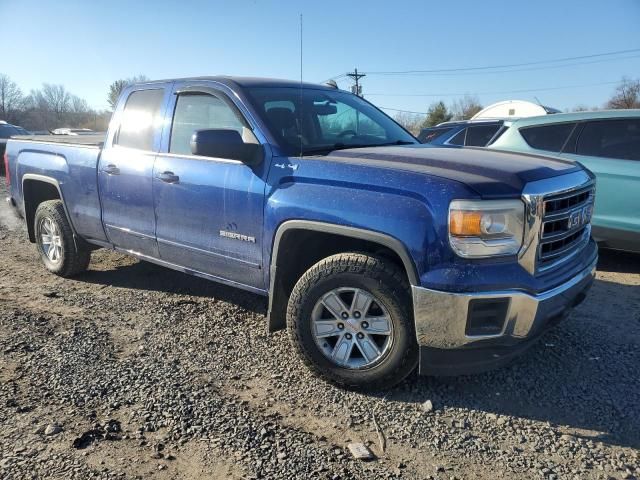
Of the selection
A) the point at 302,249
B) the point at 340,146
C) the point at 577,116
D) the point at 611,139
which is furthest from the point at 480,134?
the point at 302,249

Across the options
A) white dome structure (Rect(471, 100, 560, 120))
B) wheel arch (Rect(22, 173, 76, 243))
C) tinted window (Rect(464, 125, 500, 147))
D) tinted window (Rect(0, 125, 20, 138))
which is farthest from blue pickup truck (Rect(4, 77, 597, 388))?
white dome structure (Rect(471, 100, 560, 120))

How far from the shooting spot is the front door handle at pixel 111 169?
4496 mm

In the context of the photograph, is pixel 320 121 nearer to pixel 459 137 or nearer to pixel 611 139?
pixel 611 139

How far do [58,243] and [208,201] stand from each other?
2.61 meters

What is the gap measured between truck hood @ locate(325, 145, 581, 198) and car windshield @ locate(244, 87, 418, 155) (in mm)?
259

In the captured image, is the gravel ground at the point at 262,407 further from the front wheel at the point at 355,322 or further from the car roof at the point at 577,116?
the car roof at the point at 577,116

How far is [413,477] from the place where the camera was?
8.02ft

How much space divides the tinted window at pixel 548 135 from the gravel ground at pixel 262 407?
2322 millimetres

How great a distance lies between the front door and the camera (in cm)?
354

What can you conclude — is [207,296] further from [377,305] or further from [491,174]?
[491,174]

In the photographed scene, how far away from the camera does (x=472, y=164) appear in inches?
121

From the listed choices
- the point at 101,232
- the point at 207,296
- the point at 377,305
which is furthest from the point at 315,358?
the point at 101,232

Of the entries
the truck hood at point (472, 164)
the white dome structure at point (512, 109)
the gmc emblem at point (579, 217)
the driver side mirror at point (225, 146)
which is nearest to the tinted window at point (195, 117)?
the driver side mirror at point (225, 146)

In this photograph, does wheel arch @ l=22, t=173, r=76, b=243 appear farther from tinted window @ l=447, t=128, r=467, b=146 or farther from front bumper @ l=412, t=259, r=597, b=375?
tinted window @ l=447, t=128, r=467, b=146
